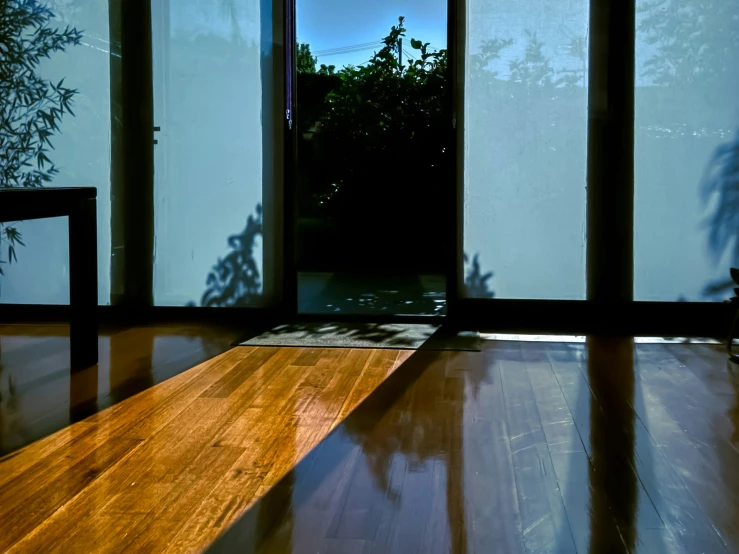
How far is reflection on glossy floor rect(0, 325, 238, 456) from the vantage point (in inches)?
120

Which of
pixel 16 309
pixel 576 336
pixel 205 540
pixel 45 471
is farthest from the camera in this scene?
pixel 16 309

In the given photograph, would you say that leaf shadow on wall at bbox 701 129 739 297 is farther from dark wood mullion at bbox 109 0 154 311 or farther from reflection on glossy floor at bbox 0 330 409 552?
dark wood mullion at bbox 109 0 154 311

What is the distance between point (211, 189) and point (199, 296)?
0.69m

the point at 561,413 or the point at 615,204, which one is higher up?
the point at 615,204

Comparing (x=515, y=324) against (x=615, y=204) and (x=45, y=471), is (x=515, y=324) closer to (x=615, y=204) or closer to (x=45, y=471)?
(x=615, y=204)

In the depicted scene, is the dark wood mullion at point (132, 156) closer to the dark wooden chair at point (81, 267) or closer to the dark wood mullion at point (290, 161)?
the dark wood mullion at point (290, 161)

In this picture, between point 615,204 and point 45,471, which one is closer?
point 45,471

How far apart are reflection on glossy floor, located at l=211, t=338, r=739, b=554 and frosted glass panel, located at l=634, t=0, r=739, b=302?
1.11 m

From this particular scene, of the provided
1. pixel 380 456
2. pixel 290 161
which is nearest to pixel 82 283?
pixel 290 161

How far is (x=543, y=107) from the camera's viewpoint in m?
4.84

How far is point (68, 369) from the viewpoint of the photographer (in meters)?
3.79

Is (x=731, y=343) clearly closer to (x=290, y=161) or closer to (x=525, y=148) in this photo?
(x=525, y=148)

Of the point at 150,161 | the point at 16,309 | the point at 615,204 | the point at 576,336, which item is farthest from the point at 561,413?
the point at 16,309

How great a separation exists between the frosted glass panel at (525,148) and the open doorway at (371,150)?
54.6 inches
